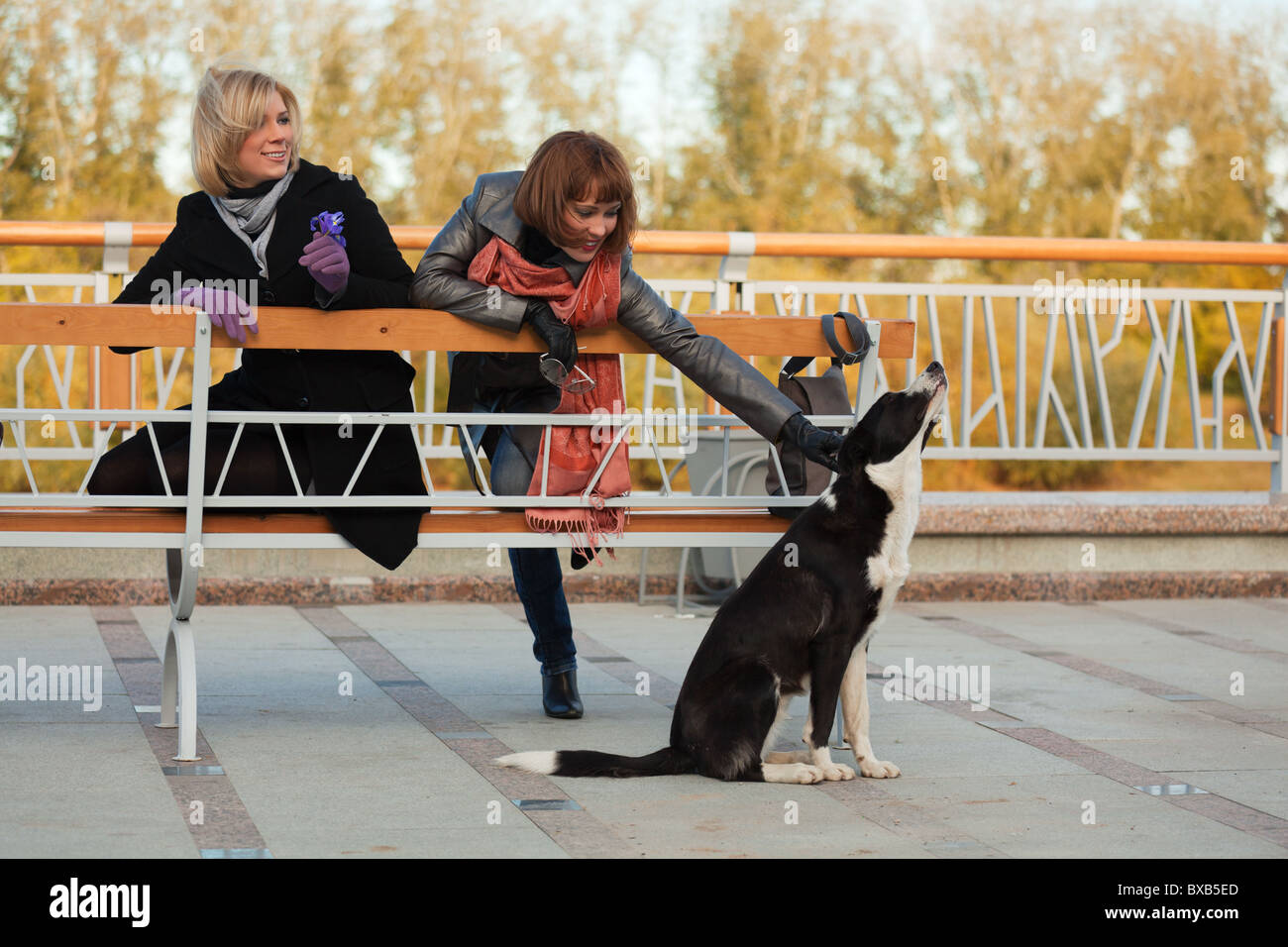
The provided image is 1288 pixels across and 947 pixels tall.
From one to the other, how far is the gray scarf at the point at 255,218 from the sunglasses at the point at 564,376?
776mm

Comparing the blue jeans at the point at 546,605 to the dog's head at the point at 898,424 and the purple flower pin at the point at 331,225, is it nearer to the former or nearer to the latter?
the purple flower pin at the point at 331,225

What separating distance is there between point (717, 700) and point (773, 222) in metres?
14.8

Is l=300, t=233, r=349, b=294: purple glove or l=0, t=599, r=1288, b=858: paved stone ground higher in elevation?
l=300, t=233, r=349, b=294: purple glove

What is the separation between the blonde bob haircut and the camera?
165 inches

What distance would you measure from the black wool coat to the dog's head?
3.63 ft

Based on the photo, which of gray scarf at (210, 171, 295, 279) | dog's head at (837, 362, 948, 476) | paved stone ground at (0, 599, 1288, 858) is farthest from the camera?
gray scarf at (210, 171, 295, 279)

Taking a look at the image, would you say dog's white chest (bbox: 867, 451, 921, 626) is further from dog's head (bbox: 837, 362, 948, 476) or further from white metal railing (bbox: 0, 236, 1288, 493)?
white metal railing (bbox: 0, 236, 1288, 493)

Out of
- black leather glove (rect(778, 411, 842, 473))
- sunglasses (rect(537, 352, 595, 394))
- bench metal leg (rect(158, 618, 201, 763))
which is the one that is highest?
sunglasses (rect(537, 352, 595, 394))

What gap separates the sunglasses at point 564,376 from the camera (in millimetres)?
4027

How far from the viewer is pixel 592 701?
16.4ft

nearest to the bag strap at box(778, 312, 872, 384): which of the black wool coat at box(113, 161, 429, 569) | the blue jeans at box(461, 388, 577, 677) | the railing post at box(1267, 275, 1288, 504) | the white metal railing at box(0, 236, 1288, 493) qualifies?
the blue jeans at box(461, 388, 577, 677)
